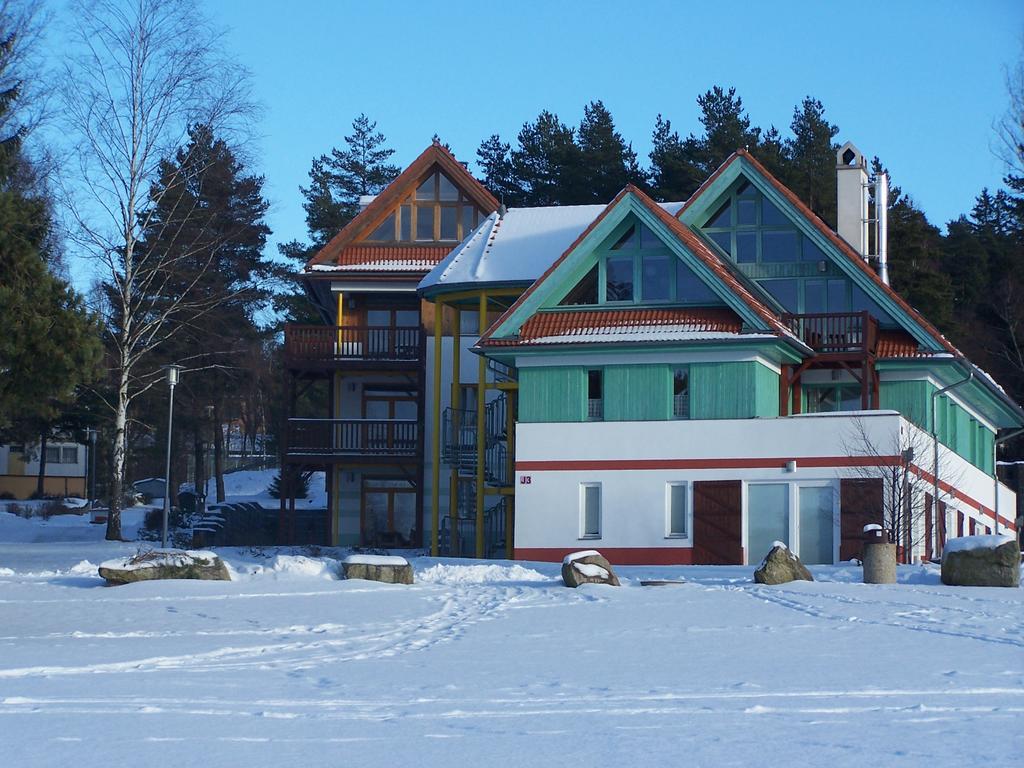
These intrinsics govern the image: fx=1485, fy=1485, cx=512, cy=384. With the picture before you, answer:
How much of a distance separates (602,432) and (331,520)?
42.0ft

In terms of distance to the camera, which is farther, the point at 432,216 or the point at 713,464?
the point at 432,216

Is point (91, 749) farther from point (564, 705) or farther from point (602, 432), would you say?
point (602, 432)

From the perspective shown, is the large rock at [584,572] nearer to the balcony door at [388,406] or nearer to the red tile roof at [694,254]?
the red tile roof at [694,254]

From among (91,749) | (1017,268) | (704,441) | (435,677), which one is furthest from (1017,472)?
(91,749)

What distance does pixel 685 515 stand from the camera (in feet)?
105

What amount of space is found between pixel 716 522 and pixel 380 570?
33.9 ft

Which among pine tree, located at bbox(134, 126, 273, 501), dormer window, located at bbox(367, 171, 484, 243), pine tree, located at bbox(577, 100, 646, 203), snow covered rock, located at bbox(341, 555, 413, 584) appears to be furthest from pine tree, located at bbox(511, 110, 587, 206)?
snow covered rock, located at bbox(341, 555, 413, 584)

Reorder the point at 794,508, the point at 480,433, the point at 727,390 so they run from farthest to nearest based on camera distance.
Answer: the point at 480,433
the point at 727,390
the point at 794,508

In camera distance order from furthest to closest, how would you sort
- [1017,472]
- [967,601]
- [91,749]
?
[1017,472]
[967,601]
[91,749]

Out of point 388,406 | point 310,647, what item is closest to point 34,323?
point 310,647

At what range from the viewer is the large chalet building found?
31469 mm

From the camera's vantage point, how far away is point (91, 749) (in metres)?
9.76

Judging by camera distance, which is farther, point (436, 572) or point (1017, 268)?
point (1017, 268)

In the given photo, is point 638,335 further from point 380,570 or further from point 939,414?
point 380,570
